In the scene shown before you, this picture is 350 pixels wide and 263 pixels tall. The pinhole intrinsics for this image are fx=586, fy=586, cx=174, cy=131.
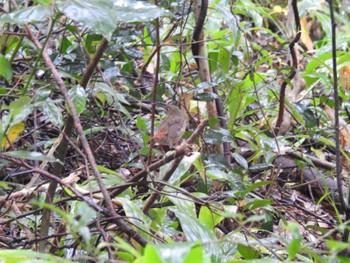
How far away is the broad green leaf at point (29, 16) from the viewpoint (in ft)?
2.54

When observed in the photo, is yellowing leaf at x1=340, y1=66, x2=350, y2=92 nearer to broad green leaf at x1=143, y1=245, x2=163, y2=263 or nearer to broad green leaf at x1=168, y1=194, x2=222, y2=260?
broad green leaf at x1=168, y1=194, x2=222, y2=260

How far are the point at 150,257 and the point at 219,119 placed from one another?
37.5 inches

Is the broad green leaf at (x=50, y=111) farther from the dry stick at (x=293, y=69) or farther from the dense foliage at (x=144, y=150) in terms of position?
the dry stick at (x=293, y=69)

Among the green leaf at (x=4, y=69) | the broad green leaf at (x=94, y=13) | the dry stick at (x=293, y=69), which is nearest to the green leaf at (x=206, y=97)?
the dry stick at (x=293, y=69)

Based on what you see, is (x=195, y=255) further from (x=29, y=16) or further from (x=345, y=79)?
(x=345, y=79)

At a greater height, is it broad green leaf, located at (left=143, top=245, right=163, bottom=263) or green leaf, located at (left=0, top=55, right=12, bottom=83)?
green leaf, located at (left=0, top=55, right=12, bottom=83)

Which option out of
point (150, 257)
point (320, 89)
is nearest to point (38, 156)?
point (150, 257)

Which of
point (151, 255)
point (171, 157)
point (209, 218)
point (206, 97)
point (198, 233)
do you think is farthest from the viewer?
point (206, 97)

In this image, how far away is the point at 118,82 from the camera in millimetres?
1755

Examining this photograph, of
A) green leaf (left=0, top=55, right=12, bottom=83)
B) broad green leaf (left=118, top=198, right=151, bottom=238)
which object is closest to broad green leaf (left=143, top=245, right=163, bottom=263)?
broad green leaf (left=118, top=198, right=151, bottom=238)

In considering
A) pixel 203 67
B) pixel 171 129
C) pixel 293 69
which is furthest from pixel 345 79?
pixel 171 129

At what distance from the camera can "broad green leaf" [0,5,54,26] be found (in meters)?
0.78

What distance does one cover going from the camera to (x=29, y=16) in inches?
30.8

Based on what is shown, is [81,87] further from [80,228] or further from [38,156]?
[80,228]
